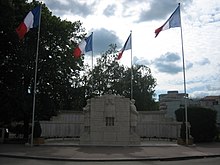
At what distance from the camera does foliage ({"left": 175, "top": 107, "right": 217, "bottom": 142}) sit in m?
30.8

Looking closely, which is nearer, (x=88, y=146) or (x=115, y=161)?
(x=115, y=161)


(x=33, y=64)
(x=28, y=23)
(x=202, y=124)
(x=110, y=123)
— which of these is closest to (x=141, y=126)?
(x=202, y=124)

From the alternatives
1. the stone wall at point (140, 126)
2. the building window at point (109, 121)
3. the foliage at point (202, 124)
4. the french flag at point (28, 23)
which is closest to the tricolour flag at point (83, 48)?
the french flag at point (28, 23)

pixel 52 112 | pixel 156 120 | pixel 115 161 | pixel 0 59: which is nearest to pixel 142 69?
pixel 156 120

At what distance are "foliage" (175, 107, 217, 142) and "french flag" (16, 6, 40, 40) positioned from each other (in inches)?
695

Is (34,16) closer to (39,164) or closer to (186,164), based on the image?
(39,164)

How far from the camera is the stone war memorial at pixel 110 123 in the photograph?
2606cm

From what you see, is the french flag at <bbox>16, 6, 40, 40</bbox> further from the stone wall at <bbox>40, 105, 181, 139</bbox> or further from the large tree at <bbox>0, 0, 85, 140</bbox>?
the stone wall at <bbox>40, 105, 181, 139</bbox>

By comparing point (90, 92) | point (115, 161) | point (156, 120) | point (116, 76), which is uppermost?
point (116, 76)

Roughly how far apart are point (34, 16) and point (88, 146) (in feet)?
39.1

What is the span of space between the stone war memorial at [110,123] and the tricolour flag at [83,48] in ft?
15.7

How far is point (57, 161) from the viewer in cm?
1703

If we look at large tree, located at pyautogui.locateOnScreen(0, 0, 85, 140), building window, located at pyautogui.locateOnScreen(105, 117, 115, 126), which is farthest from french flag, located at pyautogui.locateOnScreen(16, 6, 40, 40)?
building window, located at pyautogui.locateOnScreen(105, 117, 115, 126)

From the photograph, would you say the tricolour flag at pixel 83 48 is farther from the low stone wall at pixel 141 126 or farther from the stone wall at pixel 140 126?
the low stone wall at pixel 141 126
